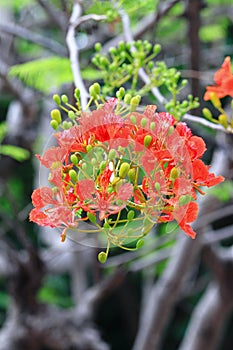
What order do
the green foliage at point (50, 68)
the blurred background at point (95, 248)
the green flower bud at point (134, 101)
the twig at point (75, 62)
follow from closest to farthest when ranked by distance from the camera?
the green flower bud at point (134, 101) < the twig at point (75, 62) < the green foliage at point (50, 68) < the blurred background at point (95, 248)

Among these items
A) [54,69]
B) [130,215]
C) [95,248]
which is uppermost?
[130,215]

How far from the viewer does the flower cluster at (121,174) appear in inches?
26.7

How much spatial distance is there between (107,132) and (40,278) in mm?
2037

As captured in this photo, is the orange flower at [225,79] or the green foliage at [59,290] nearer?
the orange flower at [225,79]

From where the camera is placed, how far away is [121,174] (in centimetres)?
67

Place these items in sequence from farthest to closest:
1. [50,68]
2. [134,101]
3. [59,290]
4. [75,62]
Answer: [59,290] < [50,68] < [75,62] < [134,101]

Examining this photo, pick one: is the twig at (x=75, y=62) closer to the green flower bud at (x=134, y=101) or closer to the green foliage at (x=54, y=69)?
the green flower bud at (x=134, y=101)

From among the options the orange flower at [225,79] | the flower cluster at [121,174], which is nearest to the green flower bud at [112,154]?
the flower cluster at [121,174]

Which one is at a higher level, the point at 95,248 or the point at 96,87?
the point at 96,87

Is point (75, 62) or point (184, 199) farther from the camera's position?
point (75, 62)

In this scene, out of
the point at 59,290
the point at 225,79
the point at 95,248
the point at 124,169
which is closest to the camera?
the point at 124,169

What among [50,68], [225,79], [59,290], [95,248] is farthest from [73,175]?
[59,290]

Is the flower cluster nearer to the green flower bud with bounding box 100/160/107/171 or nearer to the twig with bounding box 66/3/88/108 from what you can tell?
the green flower bud with bounding box 100/160/107/171

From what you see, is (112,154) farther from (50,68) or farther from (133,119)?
(50,68)
